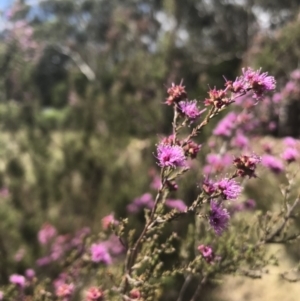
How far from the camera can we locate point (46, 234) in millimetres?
3240

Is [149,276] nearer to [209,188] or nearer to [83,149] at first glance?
[209,188]

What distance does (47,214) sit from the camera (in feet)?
12.0

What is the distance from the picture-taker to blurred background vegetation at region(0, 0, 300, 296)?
12.7ft

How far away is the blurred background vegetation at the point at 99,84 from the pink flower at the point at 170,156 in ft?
1.35

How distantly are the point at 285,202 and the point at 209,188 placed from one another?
0.67m

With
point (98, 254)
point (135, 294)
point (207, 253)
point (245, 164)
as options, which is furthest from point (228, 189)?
point (98, 254)

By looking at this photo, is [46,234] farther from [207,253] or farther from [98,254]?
[207,253]

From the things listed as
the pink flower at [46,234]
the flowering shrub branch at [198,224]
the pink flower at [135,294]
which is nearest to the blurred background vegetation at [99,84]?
the pink flower at [46,234]

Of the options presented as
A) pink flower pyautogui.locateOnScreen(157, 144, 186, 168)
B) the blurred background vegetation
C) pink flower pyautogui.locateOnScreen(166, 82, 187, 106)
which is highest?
the blurred background vegetation

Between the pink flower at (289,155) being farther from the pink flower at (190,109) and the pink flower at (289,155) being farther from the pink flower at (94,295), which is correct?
the pink flower at (94,295)

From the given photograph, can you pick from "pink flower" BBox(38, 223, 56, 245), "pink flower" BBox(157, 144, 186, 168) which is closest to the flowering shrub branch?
"pink flower" BBox(157, 144, 186, 168)

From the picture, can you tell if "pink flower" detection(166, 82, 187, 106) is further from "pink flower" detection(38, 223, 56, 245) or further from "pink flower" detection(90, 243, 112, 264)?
"pink flower" detection(38, 223, 56, 245)

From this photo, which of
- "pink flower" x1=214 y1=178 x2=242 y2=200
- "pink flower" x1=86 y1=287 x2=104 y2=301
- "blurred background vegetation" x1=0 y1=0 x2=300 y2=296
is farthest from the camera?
"blurred background vegetation" x1=0 y1=0 x2=300 y2=296

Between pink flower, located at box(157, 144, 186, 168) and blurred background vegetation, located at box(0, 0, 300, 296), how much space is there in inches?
16.1
